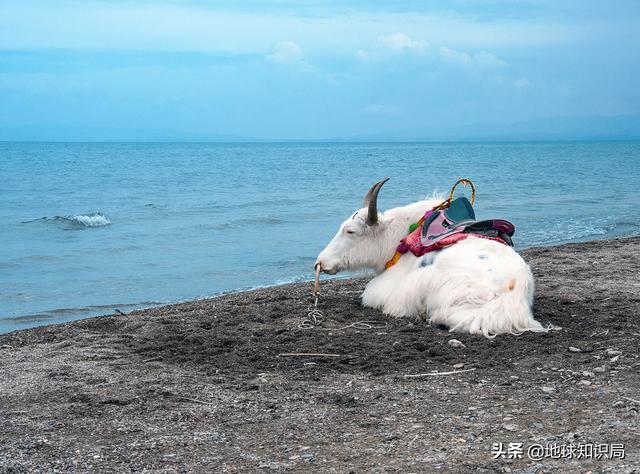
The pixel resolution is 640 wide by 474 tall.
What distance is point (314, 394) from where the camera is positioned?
15.3ft

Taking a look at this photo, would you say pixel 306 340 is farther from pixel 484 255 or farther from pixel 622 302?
pixel 622 302

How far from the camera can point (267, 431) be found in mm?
4098

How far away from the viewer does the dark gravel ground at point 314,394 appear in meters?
3.72

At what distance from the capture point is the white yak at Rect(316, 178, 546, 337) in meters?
5.90

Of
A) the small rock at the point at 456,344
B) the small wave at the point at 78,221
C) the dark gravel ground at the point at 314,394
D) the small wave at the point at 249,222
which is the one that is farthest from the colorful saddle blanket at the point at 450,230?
the small wave at the point at 78,221

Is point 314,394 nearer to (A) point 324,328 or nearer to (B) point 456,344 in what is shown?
(B) point 456,344

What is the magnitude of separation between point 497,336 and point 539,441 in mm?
2036

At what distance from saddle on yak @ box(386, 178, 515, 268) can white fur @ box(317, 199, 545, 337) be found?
72mm

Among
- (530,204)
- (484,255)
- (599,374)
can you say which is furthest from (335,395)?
(530,204)

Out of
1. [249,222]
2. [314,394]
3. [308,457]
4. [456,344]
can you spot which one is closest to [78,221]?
[249,222]

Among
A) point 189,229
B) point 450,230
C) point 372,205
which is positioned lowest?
point 189,229

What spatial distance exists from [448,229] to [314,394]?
247 cm

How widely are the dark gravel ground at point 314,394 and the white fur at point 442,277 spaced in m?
0.16

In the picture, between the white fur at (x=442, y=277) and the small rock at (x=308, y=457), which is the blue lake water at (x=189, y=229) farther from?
the small rock at (x=308, y=457)
